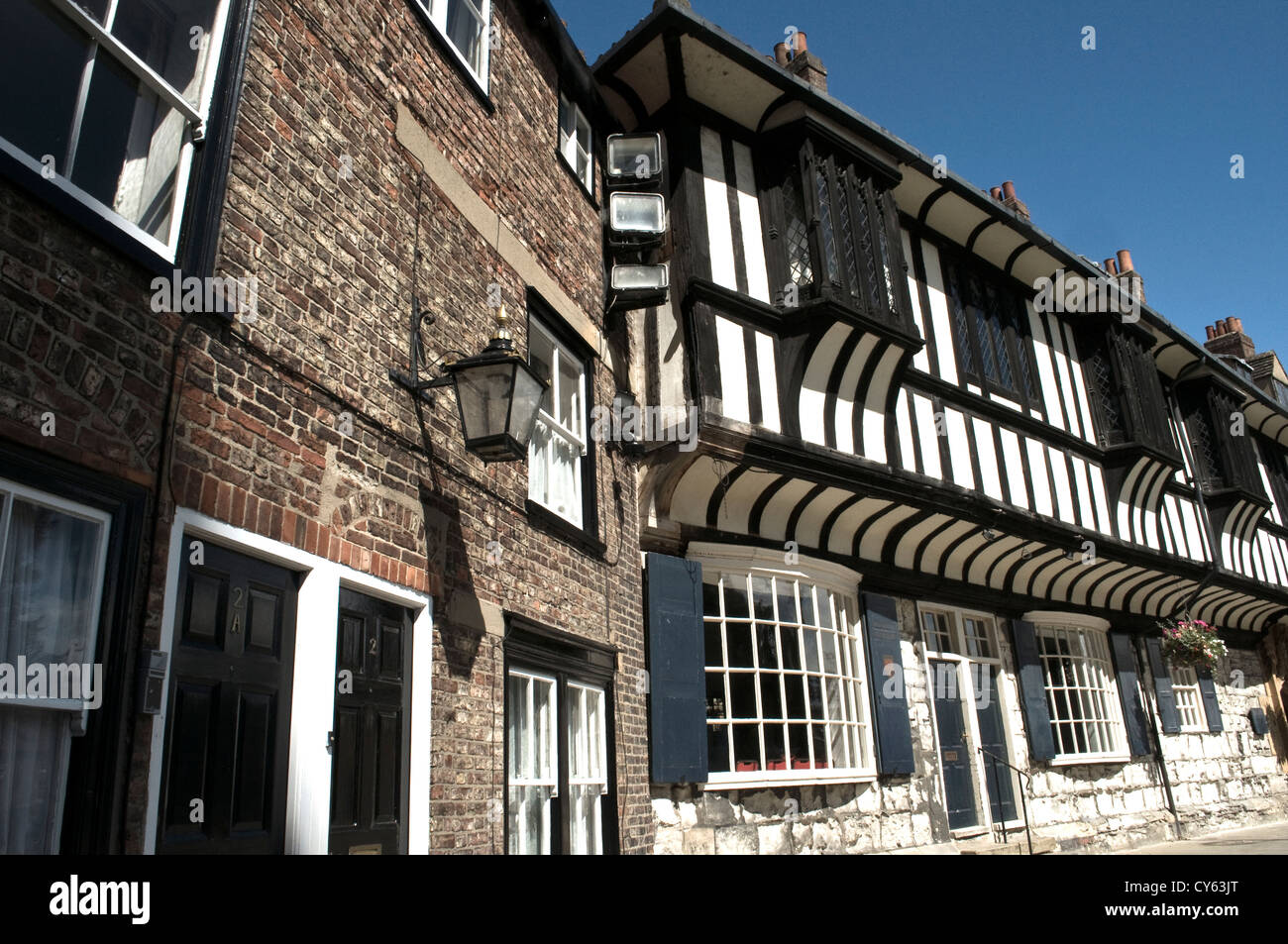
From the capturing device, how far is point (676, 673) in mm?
7746

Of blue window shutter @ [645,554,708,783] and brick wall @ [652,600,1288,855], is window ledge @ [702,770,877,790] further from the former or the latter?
blue window shutter @ [645,554,708,783]

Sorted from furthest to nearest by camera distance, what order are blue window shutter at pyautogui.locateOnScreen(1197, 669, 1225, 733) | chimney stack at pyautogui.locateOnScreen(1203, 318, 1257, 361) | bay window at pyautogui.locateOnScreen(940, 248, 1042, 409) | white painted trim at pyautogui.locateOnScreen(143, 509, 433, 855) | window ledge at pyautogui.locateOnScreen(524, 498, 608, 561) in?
chimney stack at pyautogui.locateOnScreen(1203, 318, 1257, 361), blue window shutter at pyautogui.locateOnScreen(1197, 669, 1225, 733), bay window at pyautogui.locateOnScreen(940, 248, 1042, 409), window ledge at pyautogui.locateOnScreen(524, 498, 608, 561), white painted trim at pyautogui.locateOnScreen(143, 509, 433, 855)

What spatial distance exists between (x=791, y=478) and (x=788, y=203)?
320 centimetres

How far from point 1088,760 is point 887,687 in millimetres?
4944

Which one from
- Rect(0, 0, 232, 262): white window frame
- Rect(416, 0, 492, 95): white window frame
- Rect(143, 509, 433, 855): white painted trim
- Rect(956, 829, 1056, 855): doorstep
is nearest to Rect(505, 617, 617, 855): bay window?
Rect(143, 509, 433, 855): white painted trim

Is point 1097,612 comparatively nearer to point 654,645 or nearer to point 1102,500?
point 1102,500

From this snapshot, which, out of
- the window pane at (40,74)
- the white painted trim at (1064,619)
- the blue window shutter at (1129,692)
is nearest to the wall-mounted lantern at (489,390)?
the window pane at (40,74)

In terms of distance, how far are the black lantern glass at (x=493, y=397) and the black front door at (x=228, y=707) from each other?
4.70 ft

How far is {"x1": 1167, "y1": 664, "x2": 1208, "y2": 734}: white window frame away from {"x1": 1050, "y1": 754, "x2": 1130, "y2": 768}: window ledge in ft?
10.0

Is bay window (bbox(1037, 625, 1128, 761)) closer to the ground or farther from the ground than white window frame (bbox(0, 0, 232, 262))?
closer to the ground

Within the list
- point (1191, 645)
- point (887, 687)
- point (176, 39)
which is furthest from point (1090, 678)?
point (176, 39)

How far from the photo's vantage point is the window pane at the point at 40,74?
9.32ft

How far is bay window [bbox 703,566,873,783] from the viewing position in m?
8.34

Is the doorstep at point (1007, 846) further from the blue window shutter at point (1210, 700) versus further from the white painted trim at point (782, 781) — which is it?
the blue window shutter at point (1210, 700)
